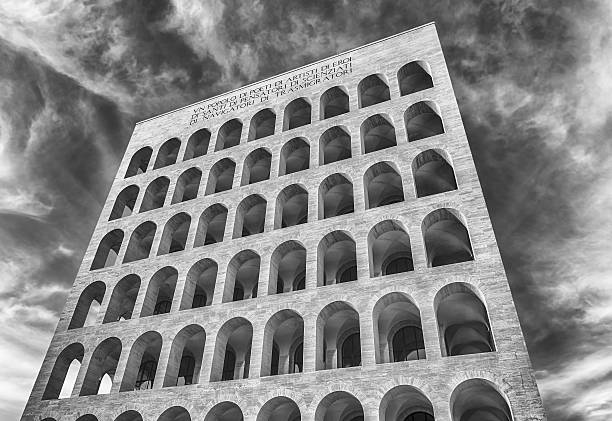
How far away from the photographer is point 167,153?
33.4m

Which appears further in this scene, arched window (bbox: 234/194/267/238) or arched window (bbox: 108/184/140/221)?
arched window (bbox: 108/184/140/221)

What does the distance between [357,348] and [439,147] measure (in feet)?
32.9

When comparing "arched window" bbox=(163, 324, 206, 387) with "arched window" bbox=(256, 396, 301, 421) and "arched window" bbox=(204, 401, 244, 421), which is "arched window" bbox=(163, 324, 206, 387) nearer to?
"arched window" bbox=(204, 401, 244, 421)

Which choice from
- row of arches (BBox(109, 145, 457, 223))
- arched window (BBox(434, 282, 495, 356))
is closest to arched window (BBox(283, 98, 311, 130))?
row of arches (BBox(109, 145, 457, 223))

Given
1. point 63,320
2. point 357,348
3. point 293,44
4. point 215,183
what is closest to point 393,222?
point 357,348

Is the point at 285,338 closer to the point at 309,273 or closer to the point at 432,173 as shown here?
the point at 309,273

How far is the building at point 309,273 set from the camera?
58.6 feet

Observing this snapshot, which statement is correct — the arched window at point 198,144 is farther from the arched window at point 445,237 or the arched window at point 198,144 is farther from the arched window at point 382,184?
→ the arched window at point 445,237

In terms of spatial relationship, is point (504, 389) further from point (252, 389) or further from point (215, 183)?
point (215, 183)

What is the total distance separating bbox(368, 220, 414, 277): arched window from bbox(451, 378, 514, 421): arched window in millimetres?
6339

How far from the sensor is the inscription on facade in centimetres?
2998

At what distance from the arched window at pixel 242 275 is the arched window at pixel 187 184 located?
680 cm

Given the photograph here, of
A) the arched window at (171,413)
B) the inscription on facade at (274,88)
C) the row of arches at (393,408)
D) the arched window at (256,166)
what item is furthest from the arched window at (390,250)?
the inscription on facade at (274,88)

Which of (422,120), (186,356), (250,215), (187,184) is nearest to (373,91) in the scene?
(422,120)
